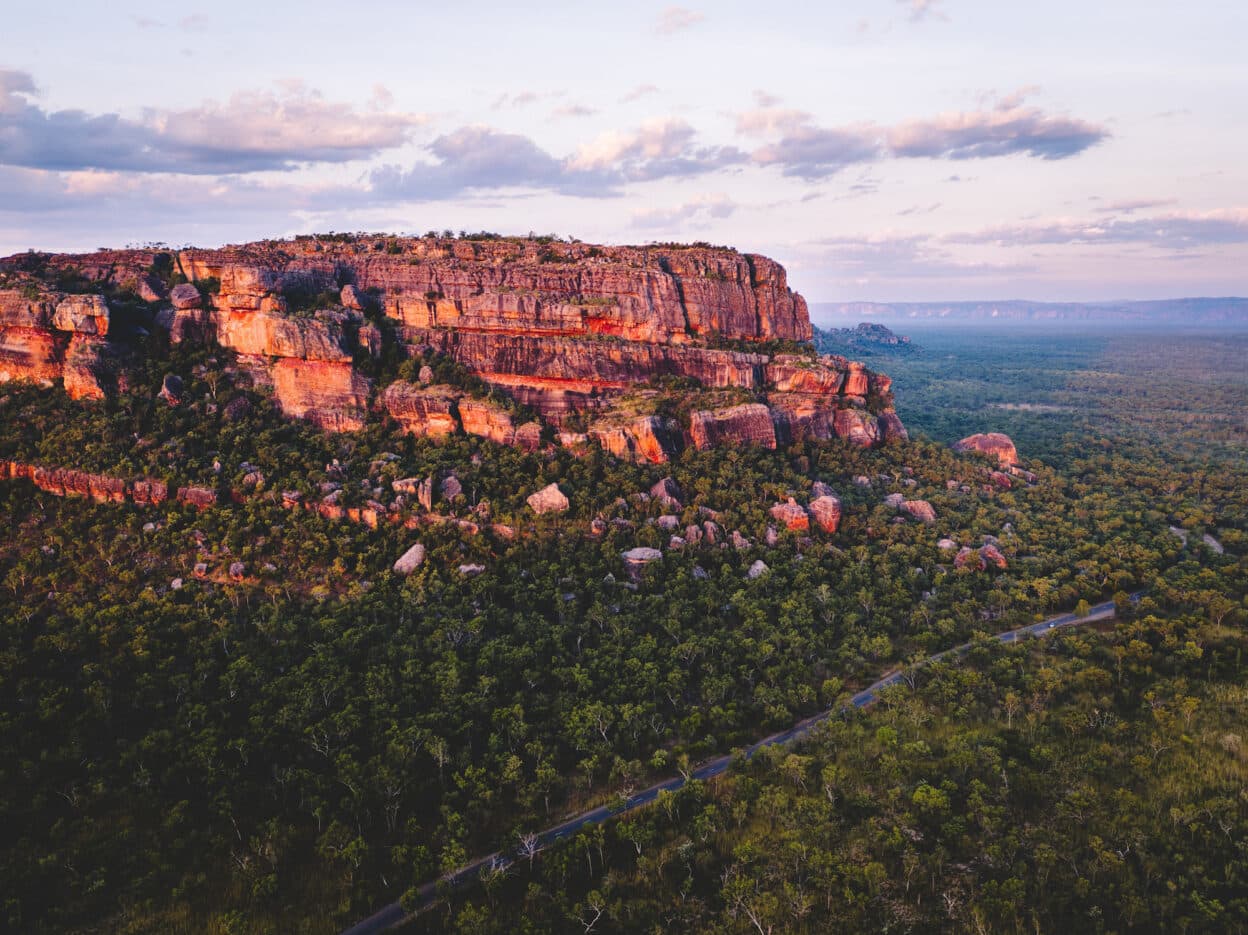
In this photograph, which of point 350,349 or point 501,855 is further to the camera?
point 350,349

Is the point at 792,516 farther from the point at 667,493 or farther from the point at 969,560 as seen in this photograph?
the point at 969,560

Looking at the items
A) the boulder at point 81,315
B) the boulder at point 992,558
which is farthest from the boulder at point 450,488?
the boulder at point 992,558

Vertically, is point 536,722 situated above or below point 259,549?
below

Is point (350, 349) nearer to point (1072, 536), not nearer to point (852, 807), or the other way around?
point (852, 807)

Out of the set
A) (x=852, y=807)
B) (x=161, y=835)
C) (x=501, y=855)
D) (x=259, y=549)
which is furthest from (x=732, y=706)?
(x=259, y=549)

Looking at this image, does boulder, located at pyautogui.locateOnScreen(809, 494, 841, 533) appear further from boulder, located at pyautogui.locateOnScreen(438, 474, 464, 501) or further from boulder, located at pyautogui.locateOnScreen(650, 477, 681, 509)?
boulder, located at pyautogui.locateOnScreen(438, 474, 464, 501)

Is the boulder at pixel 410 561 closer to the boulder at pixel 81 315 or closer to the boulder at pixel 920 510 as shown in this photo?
the boulder at pixel 81 315

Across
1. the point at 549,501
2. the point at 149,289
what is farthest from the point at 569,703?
the point at 149,289
